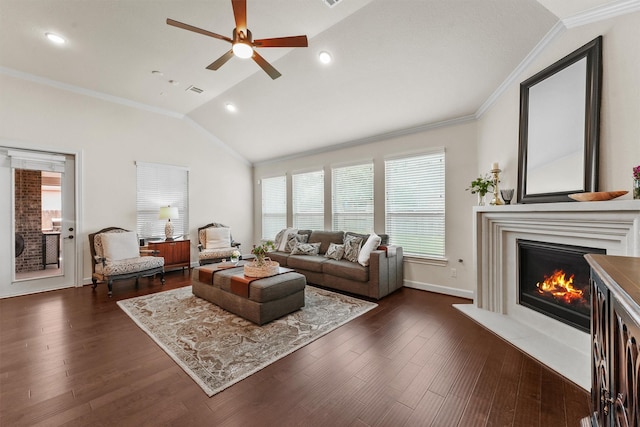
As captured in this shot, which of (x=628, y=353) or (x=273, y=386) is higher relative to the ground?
(x=628, y=353)

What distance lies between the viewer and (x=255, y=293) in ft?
9.94

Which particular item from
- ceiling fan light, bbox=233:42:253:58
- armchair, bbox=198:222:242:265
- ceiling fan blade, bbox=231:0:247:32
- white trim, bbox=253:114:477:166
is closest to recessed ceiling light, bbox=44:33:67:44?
ceiling fan light, bbox=233:42:253:58

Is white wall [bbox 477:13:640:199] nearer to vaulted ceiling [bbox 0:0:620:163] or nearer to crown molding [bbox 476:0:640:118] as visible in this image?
crown molding [bbox 476:0:640:118]

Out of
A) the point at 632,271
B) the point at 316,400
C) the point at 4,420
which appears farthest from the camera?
the point at 316,400

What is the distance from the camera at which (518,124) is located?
9.94 feet

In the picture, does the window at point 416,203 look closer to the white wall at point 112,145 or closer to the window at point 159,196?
the white wall at point 112,145

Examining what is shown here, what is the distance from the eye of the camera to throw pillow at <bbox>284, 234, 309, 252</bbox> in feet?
18.0

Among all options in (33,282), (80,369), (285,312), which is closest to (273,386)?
(285,312)

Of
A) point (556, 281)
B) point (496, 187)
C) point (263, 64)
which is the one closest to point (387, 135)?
point (496, 187)

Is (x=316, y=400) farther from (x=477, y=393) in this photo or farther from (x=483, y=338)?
(x=483, y=338)

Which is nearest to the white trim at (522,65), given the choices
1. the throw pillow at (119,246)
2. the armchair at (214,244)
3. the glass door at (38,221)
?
the armchair at (214,244)

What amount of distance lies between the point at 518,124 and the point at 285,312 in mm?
3520

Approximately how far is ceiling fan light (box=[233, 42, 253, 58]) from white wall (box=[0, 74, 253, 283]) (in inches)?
160

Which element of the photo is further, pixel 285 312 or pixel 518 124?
pixel 285 312
